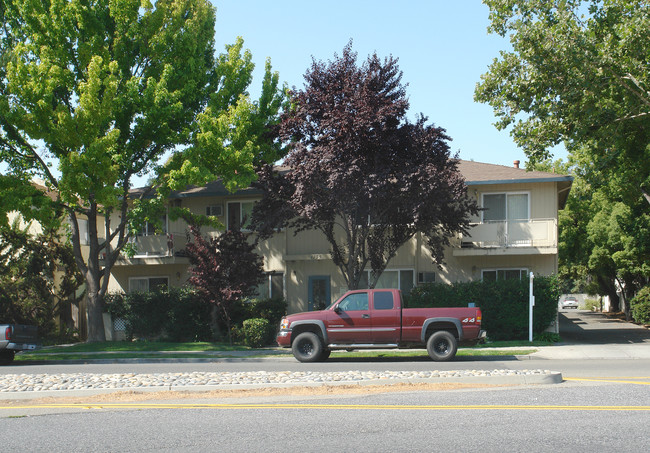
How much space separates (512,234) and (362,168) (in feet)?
23.8

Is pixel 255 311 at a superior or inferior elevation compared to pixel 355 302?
inferior

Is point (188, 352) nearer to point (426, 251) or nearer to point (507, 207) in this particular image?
point (426, 251)

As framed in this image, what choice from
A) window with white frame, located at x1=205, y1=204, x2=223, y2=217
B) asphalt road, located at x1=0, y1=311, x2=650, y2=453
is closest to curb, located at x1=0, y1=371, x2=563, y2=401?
asphalt road, located at x1=0, y1=311, x2=650, y2=453

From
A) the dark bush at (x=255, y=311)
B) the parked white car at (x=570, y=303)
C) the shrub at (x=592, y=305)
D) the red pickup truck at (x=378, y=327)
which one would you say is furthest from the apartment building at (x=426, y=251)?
the shrub at (x=592, y=305)

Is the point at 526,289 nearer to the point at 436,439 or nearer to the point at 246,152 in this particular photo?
the point at 246,152

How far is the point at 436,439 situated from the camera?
7441mm

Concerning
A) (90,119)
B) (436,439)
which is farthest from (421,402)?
(90,119)

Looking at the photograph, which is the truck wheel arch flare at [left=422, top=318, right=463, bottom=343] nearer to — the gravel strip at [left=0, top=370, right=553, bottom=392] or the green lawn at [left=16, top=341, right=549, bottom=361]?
the green lawn at [left=16, top=341, right=549, bottom=361]

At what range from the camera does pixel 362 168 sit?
845 inches

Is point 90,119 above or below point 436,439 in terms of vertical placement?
above

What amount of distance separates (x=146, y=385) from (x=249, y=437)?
4880 mm

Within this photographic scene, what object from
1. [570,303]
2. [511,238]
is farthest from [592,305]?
[511,238]

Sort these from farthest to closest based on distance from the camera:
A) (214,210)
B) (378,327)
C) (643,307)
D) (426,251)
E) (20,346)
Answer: (643,307), (214,210), (426,251), (20,346), (378,327)

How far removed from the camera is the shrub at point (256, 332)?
76.6 feet
